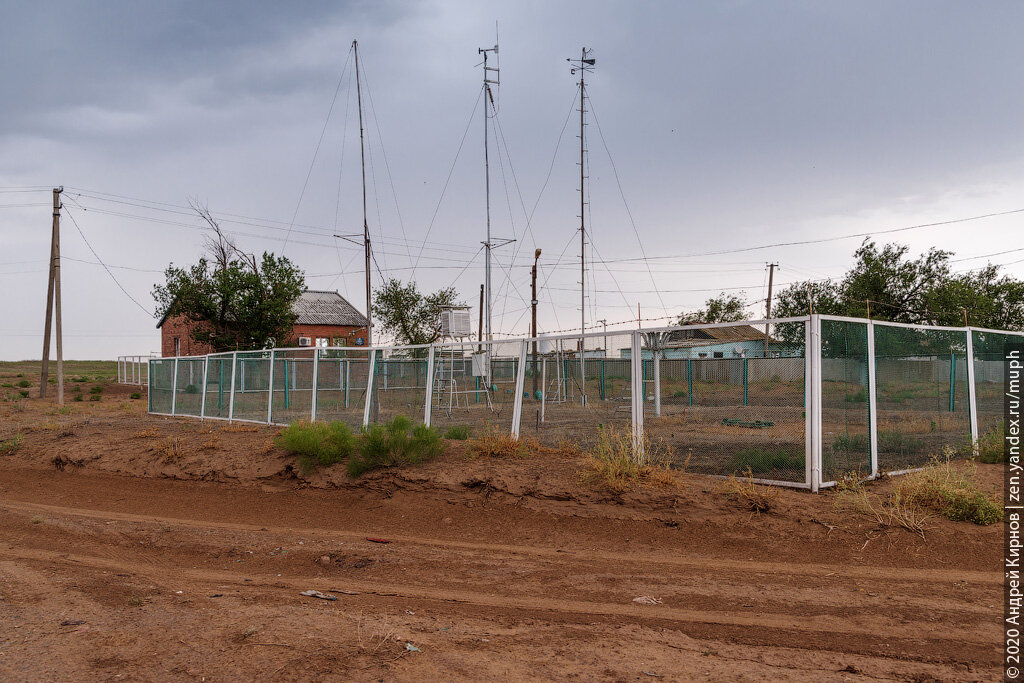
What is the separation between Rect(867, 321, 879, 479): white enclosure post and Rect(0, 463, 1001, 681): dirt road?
64.8 inches

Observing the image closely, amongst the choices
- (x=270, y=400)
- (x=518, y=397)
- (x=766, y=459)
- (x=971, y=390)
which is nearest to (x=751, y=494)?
(x=766, y=459)

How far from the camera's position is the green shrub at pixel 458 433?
12.1 metres

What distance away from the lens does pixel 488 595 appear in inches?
265

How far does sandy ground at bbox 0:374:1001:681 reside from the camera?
16.4ft

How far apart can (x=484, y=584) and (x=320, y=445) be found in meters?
5.39

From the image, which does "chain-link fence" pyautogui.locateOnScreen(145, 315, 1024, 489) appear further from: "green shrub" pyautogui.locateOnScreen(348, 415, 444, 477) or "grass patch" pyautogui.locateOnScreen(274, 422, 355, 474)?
"grass patch" pyautogui.locateOnScreen(274, 422, 355, 474)

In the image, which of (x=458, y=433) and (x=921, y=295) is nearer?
(x=458, y=433)

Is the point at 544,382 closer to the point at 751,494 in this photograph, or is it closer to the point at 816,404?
the point at 751,494

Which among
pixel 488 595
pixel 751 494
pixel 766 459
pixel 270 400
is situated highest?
pixel 270 400

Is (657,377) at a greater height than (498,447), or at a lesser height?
greater

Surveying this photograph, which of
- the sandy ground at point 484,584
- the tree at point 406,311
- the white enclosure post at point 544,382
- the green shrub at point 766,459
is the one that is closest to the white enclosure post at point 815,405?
the green shrub at point 766,459

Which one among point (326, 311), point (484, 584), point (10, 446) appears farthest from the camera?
point (326, 311)

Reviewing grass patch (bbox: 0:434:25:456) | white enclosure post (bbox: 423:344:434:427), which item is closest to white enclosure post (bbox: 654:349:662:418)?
white enclosure post (bbox: 423:344:434:427)

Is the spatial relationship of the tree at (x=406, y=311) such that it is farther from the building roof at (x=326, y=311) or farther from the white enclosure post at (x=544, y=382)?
the white enclosure post at (x=544, y=382)
